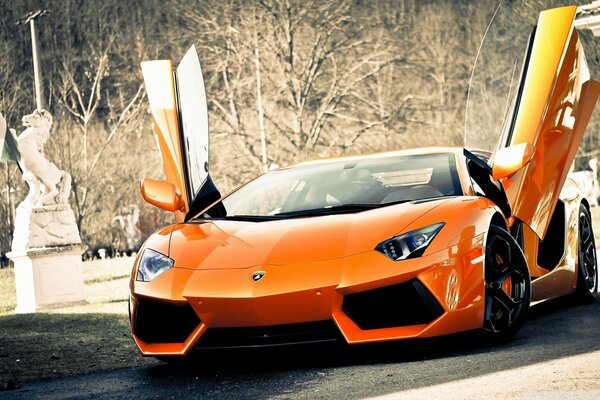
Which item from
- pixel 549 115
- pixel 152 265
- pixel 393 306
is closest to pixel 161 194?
pixel 152 265

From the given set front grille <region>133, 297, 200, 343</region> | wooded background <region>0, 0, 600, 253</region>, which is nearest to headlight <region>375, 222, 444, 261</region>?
front grille <region>133, 297, 200, 343</region>

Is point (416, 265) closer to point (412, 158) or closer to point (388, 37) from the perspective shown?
point (412, 158)

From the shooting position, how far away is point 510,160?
6656mm

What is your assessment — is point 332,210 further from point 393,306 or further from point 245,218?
point 393,306

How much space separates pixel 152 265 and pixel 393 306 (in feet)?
4.61

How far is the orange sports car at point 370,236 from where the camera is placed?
5734 mm

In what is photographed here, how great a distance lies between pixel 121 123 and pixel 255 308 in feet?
117

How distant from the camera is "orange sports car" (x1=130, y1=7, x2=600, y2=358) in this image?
573cm

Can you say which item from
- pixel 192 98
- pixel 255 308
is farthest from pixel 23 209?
pixel 255 308

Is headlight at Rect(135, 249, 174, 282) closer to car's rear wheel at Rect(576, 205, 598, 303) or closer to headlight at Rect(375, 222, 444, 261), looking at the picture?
headlight at Rect(375, 222, 444, 261)

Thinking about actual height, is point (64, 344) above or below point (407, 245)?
below

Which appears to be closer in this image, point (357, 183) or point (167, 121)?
point (357, 183)

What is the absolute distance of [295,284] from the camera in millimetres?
5703

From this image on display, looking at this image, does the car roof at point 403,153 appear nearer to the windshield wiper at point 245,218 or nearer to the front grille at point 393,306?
the windshield wiper at point 245,218
